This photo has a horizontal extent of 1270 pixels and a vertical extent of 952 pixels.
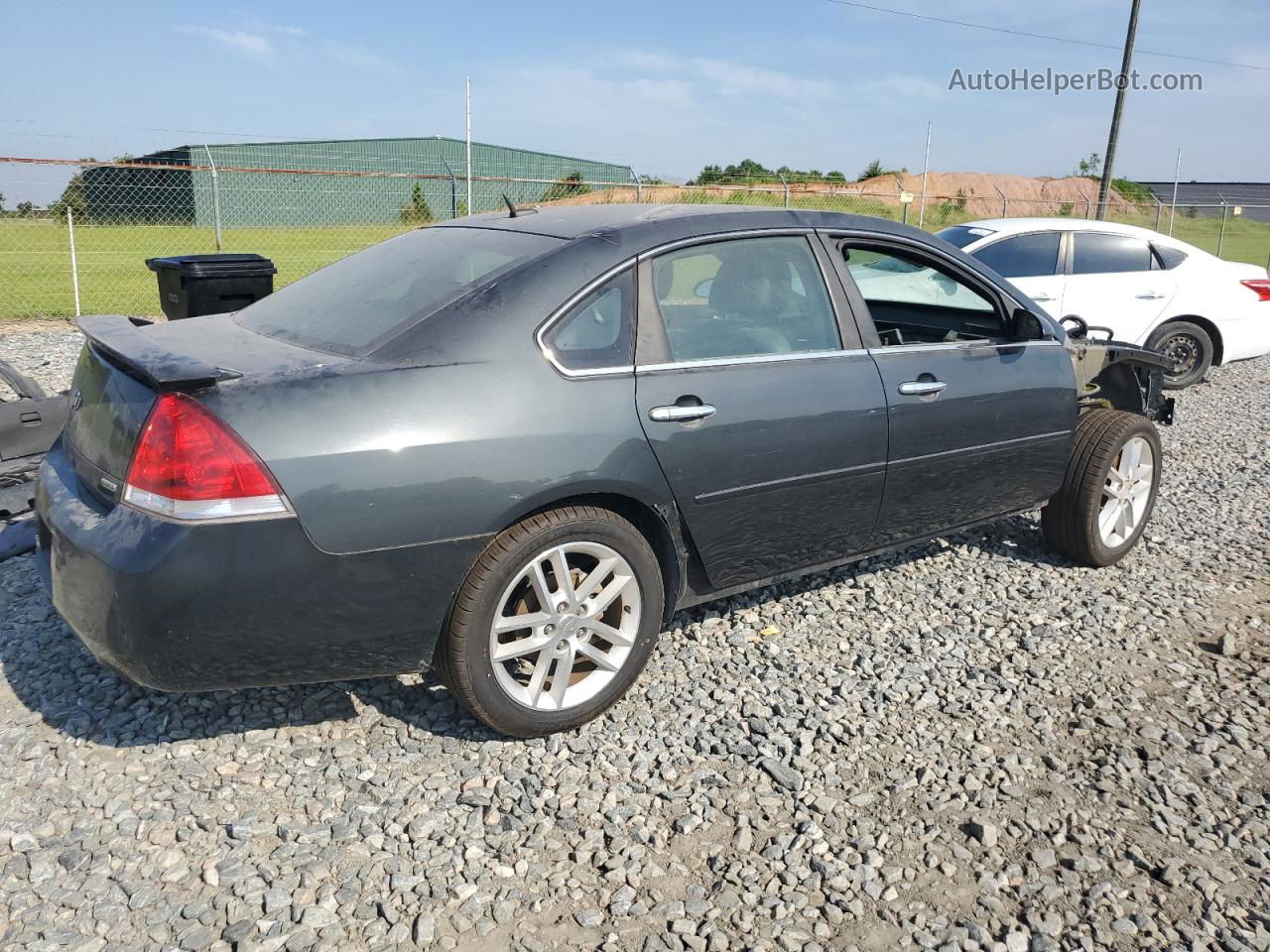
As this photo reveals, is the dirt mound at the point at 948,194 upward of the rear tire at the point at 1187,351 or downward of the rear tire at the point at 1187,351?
upward

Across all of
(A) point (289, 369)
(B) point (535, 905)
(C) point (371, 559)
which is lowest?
(B) point (535, 905)

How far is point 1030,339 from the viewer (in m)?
4.33

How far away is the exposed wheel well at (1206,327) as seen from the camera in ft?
32.2

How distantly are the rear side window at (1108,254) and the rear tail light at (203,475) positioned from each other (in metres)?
8.63

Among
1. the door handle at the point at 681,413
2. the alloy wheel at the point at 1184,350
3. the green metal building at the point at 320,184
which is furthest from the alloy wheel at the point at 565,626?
the green metal building at the point at 320,184

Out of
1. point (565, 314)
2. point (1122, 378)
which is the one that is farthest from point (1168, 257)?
point (565, 314)

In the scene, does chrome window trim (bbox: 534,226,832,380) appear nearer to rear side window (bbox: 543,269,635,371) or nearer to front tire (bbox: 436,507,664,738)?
rear side window (bbox: 543,269,635,371)

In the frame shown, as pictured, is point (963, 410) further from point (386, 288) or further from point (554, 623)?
point (386, 288)

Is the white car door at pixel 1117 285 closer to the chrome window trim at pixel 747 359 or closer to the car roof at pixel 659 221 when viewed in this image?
the car roof at pixel 659 221

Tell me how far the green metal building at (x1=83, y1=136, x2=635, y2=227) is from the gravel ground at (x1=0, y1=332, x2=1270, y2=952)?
11.9 meters

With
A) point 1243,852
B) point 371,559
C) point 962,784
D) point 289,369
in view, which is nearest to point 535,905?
point 371,559

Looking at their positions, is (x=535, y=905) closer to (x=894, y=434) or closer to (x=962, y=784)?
(x=962, y=784)

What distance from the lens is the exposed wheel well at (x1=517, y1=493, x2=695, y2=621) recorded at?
3.09m

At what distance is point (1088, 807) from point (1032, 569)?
206 cm
